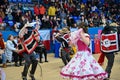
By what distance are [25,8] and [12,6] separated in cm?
111

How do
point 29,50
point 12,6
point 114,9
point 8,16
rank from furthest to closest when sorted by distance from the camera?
point 114,9 → point 12,6 → point 8,16 → point 29,50

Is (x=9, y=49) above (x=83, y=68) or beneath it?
beneath

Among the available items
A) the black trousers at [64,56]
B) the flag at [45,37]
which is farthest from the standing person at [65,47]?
the flag at [45,37]

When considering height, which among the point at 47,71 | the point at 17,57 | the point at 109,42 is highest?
the point at 109,42

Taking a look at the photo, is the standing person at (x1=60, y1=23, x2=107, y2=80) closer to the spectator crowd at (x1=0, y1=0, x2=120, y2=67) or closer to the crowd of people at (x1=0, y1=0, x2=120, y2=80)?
the crowd of people at (x1=0, y1=0, x2=120, y2=80)

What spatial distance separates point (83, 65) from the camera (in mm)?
7211

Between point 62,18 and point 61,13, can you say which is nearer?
point 62,18

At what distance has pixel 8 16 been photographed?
1862cm

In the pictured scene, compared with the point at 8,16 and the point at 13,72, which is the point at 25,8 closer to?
the point at 8,16

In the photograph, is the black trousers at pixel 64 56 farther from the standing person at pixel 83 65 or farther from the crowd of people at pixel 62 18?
the standing person at pixel 83 65

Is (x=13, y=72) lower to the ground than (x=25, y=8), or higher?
lower

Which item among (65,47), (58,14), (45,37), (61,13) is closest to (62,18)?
(61,13)

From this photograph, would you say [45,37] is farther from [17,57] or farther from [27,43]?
[27,43]

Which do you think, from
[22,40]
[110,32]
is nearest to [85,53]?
[110,32]
